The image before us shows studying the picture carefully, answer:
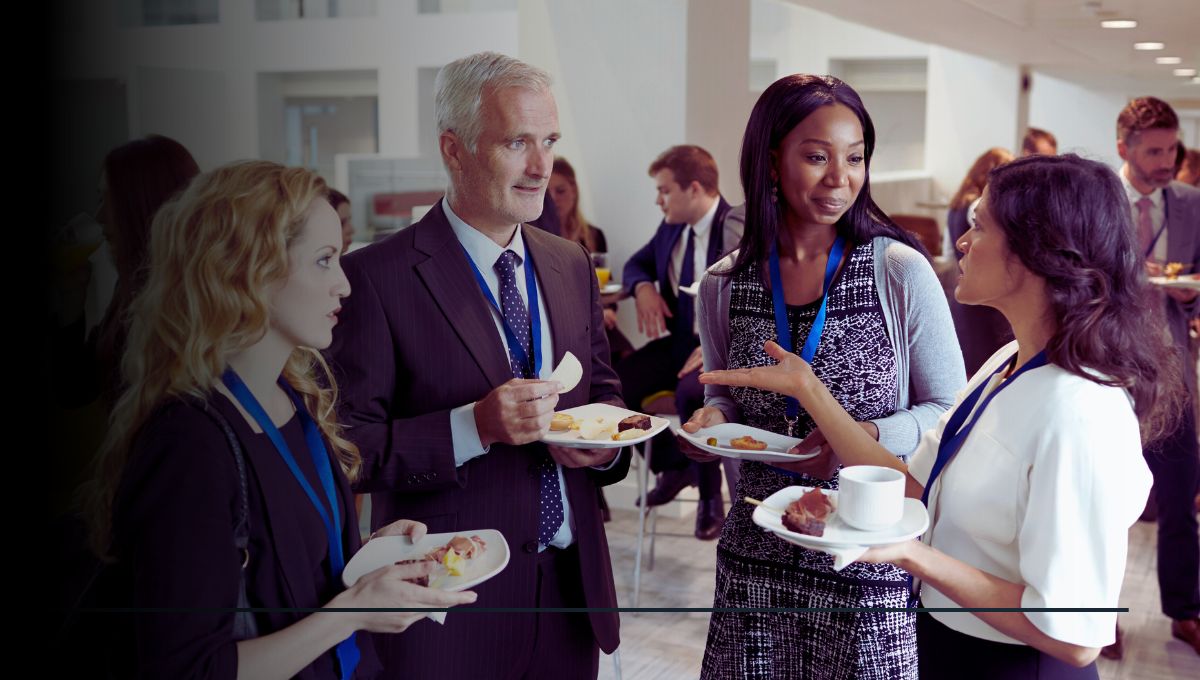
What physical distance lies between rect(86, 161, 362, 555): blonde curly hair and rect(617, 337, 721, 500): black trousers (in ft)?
1.66

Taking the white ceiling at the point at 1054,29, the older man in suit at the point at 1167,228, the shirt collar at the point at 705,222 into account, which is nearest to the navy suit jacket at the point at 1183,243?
the older man in suit at the point at 1167,228

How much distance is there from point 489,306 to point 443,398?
0.13 m

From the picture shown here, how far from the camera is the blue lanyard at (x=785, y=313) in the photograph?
138 centimetres

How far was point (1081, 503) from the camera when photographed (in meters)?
1.03

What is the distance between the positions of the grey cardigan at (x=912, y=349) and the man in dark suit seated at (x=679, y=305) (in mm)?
47

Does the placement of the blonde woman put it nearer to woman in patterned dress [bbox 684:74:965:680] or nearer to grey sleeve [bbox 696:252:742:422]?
woman in patterned dress [bbox 684:74:965:680]

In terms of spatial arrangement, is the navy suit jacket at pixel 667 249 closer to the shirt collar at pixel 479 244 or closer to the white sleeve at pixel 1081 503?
the shirt collar at pixel 479 244

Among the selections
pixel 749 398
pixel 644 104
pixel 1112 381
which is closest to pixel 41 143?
pixel 644 104

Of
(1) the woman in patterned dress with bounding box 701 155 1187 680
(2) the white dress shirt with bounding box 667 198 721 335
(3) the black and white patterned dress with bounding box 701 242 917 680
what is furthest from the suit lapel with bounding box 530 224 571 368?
Answer: (1) the woman in patterned dress with bounding box 701 155 1187 680

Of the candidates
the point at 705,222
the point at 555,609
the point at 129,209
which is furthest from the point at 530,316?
the point at 129,209

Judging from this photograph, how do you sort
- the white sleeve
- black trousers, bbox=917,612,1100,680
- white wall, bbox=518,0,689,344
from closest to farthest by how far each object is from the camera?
the white sleeve
black trousers, bbox=917,612,1100,680
white wall, bbox=518,0,689,344

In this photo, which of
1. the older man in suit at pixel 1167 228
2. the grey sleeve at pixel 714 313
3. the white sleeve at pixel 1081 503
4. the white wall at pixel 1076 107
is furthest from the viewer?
the white wall at pixel 1076 107

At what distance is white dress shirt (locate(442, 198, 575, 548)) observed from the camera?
1298 mm

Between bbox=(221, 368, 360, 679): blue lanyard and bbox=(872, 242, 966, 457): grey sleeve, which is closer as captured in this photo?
bbox=(221, 368, 360, 679): blue lanyard
